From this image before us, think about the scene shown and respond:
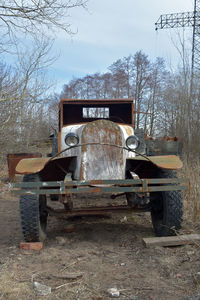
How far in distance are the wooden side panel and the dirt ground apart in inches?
34.9

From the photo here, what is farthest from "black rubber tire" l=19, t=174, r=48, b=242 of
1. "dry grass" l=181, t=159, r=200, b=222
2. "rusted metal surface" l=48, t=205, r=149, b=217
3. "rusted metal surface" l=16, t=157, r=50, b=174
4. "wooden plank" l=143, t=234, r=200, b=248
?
"dry grass" l=181, t=159, r=200, b=222

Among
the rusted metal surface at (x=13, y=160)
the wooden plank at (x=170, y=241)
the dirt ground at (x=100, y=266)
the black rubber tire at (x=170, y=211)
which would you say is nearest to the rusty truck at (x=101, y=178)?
the black rubber tire at (x=170, y=211)

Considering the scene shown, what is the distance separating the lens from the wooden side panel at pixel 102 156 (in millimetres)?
3801

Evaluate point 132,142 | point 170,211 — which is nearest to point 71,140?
point 132,142

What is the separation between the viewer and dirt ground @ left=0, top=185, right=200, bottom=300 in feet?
8.21

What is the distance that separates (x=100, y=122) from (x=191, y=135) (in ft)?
22.8

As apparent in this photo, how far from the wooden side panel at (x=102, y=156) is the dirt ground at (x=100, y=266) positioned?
2.91ft

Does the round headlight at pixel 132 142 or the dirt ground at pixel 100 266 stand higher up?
the round headlight at pixel 132 142

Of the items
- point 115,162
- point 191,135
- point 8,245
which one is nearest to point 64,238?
point 8,245

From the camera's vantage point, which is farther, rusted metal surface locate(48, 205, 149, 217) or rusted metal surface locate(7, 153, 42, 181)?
rusted metal surface locate(7, 153, 42, 181)

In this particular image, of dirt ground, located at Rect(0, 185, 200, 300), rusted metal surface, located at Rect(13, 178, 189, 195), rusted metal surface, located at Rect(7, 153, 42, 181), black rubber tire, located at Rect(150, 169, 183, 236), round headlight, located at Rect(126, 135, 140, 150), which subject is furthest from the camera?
rusted metal surface, located at Rect(7, 153, 42, 181)

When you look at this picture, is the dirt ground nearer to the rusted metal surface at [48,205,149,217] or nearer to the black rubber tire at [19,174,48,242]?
the black rubber tire at [19,174,48,242]

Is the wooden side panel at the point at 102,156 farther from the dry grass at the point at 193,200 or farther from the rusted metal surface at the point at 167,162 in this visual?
the dry grass at the point at 193,200

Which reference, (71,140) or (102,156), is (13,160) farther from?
(102,156)
